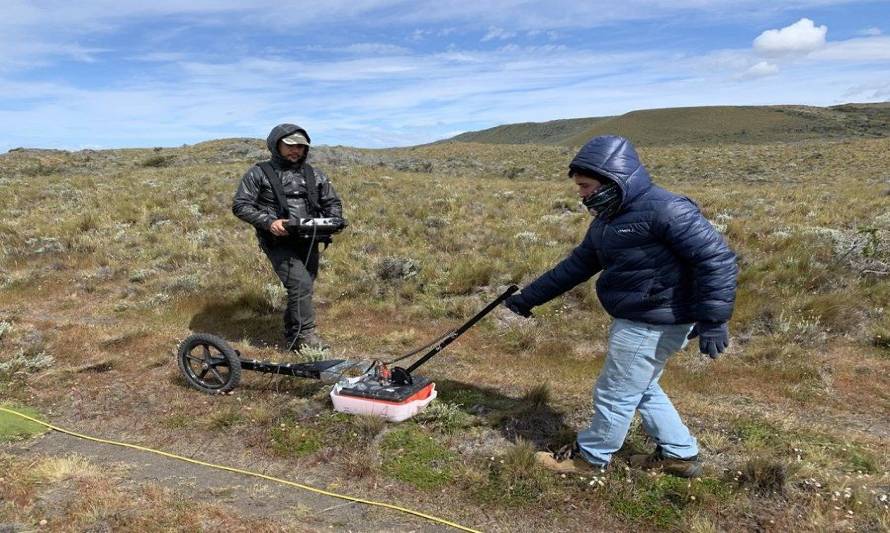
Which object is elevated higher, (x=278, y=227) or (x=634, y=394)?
(x=278, y=227)

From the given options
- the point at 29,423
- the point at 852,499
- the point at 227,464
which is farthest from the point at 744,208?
the point at 29,423

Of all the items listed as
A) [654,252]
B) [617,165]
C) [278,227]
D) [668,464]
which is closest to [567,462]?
[668,464]

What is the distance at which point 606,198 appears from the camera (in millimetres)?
3441

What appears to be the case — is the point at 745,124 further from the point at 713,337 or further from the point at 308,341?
the point at 713,337

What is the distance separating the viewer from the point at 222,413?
5.18 m

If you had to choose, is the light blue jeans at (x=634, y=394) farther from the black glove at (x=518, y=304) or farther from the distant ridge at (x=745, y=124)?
the distant ridge at (x=745, y=124)

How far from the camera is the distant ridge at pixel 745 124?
94750mm

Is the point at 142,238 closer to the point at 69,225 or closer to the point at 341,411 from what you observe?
the point at 69,225

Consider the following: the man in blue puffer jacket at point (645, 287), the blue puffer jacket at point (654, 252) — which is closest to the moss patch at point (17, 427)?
the man in blue puffer jacket at point (645, 287)

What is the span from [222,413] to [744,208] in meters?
13.0

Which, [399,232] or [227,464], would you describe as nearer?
[227,464]

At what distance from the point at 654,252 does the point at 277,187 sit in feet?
14.4

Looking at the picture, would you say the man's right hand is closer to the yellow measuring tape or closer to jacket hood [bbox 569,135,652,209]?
the yellow measuring tape

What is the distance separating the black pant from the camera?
654cm
